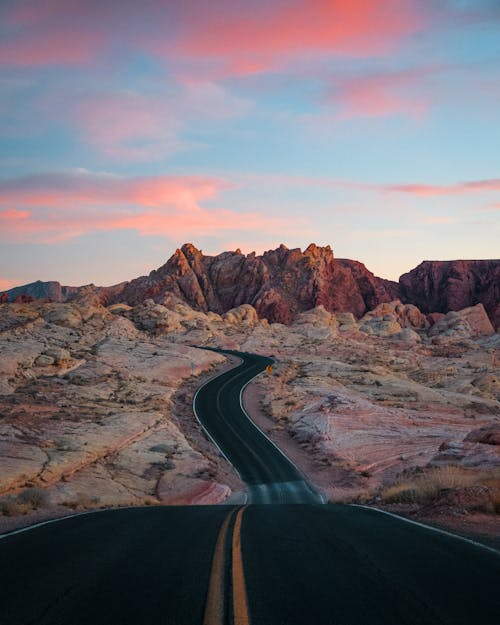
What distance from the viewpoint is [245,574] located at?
6.41 m

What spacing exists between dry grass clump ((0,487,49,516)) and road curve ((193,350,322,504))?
17163 millimetres

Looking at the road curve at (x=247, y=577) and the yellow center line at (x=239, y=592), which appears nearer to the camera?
the yellow center line at (x=239, y=592)

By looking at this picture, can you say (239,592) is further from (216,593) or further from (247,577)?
(247,577)

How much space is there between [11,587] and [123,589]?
1364mm

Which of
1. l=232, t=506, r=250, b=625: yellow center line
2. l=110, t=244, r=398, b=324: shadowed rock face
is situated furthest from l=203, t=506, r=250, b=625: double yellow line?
l=110, t=244, r=398, b=324: shadowed rock face

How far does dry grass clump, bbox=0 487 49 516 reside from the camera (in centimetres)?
1559

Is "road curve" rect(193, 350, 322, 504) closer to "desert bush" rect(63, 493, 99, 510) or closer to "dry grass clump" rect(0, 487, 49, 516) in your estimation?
"desert bush" rect(63, 493, 99, 510)

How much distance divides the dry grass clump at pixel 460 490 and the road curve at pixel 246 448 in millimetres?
17394

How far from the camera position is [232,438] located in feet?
167

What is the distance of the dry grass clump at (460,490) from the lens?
12.6 metres

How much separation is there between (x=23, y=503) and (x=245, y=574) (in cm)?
1424

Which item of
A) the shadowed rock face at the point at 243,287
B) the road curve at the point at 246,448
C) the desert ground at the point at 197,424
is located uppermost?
the shadowed rock face at the point at 243,287

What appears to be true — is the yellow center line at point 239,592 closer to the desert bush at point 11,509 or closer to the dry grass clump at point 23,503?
the desert bush at point 11,509

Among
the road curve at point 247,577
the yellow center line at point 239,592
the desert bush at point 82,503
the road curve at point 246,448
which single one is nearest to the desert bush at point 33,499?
the desert bush at point 82,503
